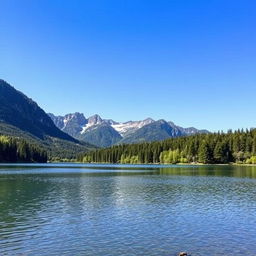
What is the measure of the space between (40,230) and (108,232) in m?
6.74

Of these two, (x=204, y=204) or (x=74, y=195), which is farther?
(x=74, y=195)

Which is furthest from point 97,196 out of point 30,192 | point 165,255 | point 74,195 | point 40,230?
point 165,255

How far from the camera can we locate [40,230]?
3581 cm

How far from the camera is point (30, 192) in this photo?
225ft

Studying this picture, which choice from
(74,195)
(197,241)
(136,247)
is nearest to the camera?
(136,247)

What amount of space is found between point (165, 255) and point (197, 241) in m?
5.74

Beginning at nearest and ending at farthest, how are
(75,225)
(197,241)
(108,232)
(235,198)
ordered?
(197,241), (108,232), (75,225), (235,198)

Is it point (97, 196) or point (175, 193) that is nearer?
point (97, 196)

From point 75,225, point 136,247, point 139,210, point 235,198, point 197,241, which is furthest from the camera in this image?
point 235,198

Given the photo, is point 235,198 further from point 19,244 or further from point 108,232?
point 19,244

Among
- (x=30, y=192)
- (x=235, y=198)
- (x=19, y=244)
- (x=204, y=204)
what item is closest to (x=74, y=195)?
(x=30, y=192)

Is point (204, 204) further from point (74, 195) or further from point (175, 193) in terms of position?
point (74, 195)

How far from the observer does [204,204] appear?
2110 inches

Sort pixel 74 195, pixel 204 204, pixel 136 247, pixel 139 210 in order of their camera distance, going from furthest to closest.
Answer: pixel 74 195 → pixel 204 204 → pixel 139 210 → pixel 136 247
